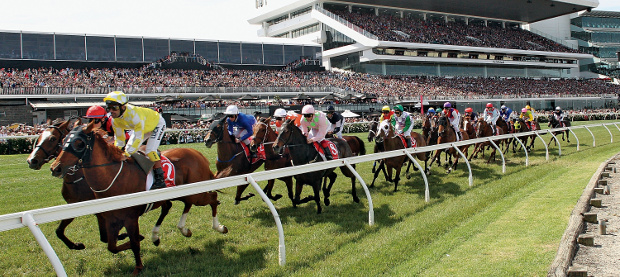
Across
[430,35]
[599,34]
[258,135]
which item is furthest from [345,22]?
[599,34]

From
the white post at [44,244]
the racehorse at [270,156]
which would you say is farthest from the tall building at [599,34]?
the white post at [44,244]

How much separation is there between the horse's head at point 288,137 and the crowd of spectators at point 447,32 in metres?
44.9

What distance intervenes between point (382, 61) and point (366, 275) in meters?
48.9

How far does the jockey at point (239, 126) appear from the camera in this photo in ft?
26.5

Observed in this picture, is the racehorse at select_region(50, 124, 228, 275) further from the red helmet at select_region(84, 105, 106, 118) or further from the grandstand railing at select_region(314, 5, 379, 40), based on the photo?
the grandstand railing at select_region(314, 5, 379, 40)

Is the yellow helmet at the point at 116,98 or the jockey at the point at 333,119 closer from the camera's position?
the yellow helmet at the point at 116,98

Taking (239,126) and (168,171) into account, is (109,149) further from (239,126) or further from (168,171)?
(239,126)

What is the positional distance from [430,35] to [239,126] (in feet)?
170

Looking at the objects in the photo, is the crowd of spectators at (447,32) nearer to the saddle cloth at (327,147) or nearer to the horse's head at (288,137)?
the saddle cloth at (327,147)

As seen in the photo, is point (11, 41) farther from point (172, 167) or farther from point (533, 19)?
point (533, 19)

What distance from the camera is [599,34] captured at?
76.4 m

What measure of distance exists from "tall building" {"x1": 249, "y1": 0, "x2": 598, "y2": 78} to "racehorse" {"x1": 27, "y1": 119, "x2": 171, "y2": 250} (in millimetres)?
46041

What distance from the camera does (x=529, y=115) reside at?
1714cm

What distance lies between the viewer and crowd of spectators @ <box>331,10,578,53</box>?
176 feet
